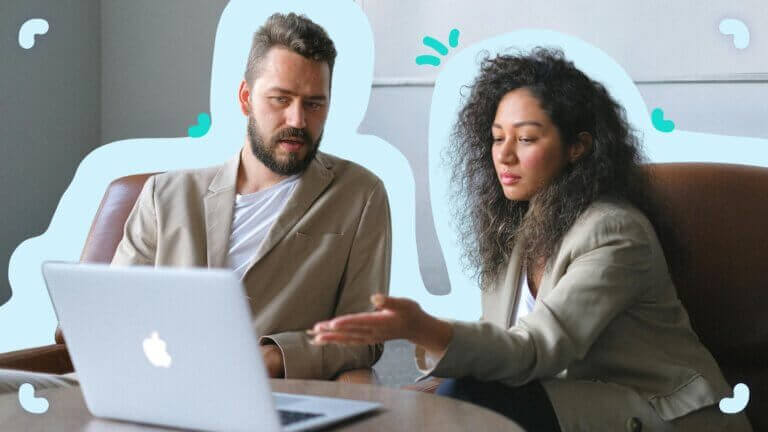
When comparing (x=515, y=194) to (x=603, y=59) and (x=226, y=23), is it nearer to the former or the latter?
(x=603, y=59)

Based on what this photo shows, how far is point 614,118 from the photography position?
1.85 m

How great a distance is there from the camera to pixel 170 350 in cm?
109

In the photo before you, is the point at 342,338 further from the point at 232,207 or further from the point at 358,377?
the point at 232,207

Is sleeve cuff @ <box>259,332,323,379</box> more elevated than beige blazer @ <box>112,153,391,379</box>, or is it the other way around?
beige blazer @ <box>112,153,391,379</box>

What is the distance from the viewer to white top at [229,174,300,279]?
198cm

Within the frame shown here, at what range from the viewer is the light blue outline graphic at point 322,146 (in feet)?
8.99

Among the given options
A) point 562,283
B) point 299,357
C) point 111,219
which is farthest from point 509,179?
point 111,219

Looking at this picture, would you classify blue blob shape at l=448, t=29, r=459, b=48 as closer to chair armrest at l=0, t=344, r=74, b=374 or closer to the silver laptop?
chair armrest at l=0, t=344, r=74, b=374

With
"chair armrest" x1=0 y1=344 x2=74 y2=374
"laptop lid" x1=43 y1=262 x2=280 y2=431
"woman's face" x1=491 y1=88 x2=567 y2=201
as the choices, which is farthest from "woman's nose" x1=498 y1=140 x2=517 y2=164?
"chair armrest" x1=0 y1=344 x2=74 y2=374

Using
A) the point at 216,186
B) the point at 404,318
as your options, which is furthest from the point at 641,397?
the point at 216,186

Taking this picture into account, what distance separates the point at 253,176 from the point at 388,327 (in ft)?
2.99

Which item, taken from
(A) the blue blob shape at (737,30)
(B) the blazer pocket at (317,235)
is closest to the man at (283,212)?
(B) the blazer pocket at (317,235)

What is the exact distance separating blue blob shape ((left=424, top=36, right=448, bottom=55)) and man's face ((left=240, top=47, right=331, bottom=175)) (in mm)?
1002

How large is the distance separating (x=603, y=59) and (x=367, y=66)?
686 millimetres
